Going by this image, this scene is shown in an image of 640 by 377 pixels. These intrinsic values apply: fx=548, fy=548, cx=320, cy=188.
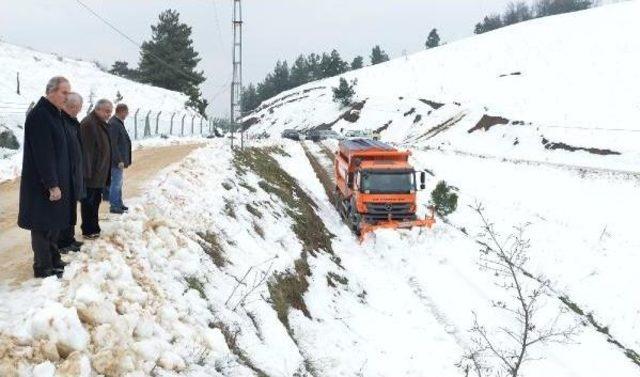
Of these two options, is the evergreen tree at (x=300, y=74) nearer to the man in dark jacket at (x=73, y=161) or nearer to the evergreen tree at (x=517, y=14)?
the evergreen tree at (x=517, y=14)

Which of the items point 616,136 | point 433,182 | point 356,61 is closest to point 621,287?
point 433,182

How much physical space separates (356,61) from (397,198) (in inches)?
4585

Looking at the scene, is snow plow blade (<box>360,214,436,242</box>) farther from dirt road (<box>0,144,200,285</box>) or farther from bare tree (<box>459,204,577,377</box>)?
dirt road (<box>0,144,200,285</box>)

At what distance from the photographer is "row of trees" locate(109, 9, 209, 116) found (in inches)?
2456

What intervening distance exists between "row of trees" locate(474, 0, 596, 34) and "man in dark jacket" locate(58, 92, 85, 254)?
452 feet

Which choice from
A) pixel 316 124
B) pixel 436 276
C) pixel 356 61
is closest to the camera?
pixel 436 276

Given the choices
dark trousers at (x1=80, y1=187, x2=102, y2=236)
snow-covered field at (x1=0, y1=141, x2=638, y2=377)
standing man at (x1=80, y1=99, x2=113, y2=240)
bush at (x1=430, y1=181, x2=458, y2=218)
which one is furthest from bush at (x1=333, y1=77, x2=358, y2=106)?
dark trousers at (x1=80, y1=187, x2=102, y2=236)

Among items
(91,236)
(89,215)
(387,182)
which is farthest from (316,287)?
(387,182)

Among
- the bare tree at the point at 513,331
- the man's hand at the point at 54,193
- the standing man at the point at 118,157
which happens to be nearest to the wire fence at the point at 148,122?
the standing man at the point at 118,157

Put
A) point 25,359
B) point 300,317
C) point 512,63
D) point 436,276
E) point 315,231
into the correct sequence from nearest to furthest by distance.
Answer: point 25,359 < point 300,317 < point 436,276 < point 315,231 < point 512,63

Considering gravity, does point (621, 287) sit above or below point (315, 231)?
below

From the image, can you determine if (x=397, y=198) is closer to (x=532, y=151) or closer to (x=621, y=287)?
(x=621, y=287)

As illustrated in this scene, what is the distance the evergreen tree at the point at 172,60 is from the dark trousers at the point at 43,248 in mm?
55391

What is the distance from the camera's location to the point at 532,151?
44.2 metres
